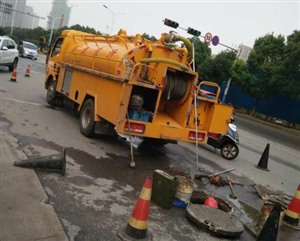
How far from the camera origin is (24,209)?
186 inches

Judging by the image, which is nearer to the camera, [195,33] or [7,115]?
[7,115]

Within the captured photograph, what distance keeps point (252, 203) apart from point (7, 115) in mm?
6141

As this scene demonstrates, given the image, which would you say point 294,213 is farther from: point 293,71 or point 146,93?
point 293,71

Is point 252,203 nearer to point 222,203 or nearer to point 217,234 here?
point 222,203

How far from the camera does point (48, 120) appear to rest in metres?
10.4

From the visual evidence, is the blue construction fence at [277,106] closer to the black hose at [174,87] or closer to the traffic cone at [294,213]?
the black hose at [174,87]

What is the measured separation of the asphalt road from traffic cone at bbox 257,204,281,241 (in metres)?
0.55

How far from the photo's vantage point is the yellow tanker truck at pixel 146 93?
7.89 meters

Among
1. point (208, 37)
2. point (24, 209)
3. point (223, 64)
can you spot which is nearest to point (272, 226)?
point (24, 209)

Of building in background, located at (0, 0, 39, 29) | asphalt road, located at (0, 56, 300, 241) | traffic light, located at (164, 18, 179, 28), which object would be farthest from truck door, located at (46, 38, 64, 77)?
building in background, located at (0, 0, 39, 29)

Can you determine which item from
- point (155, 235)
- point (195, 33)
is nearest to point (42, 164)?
point (155, 235)

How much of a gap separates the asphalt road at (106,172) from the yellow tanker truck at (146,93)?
604 millimetres

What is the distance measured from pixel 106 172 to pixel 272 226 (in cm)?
311

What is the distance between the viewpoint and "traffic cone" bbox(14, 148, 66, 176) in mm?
6148
